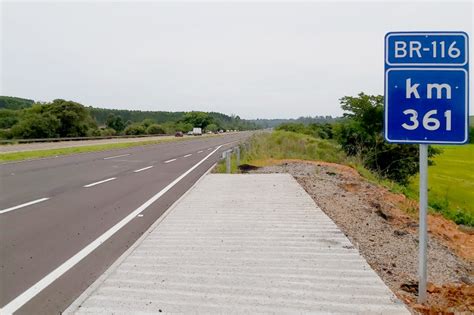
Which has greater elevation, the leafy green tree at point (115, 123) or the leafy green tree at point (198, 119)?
the leafy green tree at point (198, 119)

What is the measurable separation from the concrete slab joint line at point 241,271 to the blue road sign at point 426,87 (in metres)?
1.64

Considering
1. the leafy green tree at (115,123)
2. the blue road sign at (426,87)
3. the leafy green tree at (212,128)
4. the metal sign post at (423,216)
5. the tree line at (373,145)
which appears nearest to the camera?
the blue road sign at (426,87)

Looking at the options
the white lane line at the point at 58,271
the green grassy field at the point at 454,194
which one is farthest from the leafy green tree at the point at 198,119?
the white lane line at the point at 58,271

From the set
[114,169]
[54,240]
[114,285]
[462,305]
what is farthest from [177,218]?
[114,169]

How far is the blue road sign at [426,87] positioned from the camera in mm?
3520

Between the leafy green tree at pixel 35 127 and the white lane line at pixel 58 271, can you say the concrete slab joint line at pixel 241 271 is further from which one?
the leafy green tree at pixel 35 127

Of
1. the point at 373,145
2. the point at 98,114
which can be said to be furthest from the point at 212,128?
the point at 373,145

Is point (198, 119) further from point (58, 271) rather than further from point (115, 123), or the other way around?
point (58, 271)

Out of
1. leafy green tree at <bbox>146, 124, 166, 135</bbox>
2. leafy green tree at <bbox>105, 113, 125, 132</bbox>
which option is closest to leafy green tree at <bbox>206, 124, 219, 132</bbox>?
leafy green tree at <bbox>105, 113, 125, 132</bbox>

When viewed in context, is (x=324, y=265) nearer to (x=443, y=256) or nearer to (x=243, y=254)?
(x=243, y=254)

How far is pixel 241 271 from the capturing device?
4551mm

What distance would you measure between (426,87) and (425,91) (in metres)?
0.04

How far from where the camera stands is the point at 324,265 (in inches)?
187

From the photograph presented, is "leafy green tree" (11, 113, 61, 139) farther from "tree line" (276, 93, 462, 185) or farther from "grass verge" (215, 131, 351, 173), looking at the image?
"tree line" (276, 93, 462, 185)
